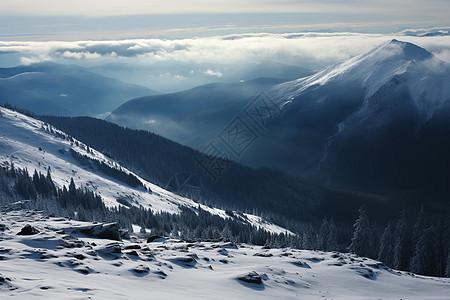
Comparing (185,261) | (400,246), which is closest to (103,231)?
(185,261)

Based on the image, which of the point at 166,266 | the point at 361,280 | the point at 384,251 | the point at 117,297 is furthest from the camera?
the point at 384,251

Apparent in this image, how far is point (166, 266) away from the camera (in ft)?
147

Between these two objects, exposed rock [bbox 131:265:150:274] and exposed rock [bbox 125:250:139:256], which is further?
exposed rock [bbox 125:250:139:256]

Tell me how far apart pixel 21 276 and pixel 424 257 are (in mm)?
107671

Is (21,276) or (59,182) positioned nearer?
(21,276)

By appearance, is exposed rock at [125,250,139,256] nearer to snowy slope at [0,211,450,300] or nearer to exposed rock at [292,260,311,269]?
snowy slope at [0,211,450,300]

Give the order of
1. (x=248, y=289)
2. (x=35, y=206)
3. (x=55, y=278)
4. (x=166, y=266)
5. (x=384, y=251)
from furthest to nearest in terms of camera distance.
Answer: (x=384, y=251) < (x=35, y=206) < (x=166, y=266) < (x=248, y=289) < (x=55, y=278)

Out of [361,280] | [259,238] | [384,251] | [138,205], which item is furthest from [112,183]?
[361,280]

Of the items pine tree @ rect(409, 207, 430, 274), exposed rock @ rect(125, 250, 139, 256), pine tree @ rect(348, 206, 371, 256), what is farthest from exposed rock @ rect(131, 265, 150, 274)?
pine tree @ rect(409, 207, 430, 274)

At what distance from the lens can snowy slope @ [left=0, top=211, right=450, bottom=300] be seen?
1266 inches

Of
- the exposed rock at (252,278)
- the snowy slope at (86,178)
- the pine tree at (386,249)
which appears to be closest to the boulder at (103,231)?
the exposed rock at (252,278)

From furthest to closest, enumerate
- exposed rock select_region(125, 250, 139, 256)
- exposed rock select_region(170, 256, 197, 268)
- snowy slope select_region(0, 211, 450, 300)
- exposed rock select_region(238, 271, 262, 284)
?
exposed rock select_region(170, 256, 197, 268)
exposed rock select_region(125, 250, 139, 256)
exposed rock select_region(238, 271, 262, 284)
snowy slope select_region(0, 211, 450, 300)

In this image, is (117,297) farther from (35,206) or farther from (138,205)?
(138,205)

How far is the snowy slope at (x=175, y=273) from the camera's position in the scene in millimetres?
32156
